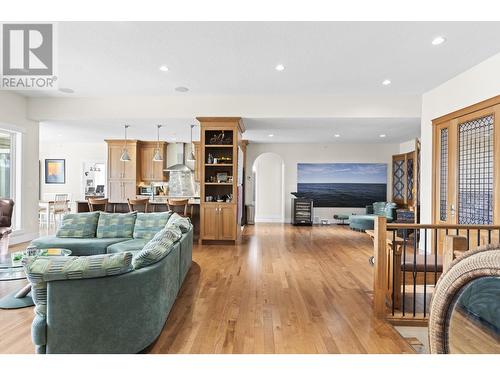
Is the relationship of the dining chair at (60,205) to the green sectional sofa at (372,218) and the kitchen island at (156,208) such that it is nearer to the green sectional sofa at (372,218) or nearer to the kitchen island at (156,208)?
the kitchen island at (156,208)

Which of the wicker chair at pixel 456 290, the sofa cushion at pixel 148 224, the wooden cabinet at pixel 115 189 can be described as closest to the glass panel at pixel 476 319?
the wicker chair at pixel 456 290

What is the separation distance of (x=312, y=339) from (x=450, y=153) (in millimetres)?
3912

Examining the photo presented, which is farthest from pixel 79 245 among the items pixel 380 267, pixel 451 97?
pixel 451 97

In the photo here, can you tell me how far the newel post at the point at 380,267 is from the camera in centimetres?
278

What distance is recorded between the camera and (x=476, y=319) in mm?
729

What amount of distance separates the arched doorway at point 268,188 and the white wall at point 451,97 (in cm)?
512

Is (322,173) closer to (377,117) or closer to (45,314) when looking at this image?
(377,117)

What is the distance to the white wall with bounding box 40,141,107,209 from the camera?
988 centimetres

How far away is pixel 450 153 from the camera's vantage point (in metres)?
4.55

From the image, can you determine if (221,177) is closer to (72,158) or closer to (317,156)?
(317,156)
